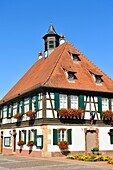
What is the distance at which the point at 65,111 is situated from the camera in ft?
80.9

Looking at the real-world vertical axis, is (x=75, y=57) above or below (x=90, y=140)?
above

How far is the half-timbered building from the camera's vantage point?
2450 cm

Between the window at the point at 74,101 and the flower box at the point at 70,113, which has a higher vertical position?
the window at the point at 74,101

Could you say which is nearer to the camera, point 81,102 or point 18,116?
point 81,102

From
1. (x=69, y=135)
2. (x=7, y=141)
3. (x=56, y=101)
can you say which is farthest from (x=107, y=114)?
(x=7, y=141)

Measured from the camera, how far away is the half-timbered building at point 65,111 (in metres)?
24.5

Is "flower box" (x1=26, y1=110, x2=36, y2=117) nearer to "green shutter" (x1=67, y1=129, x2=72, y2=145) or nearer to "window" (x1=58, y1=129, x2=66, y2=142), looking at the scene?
"window" (x1=58, y1=129, x2=66, y2=142)

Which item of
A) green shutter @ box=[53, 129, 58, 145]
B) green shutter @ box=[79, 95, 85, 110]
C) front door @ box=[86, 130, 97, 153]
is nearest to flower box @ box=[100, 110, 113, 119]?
front door @ box=[86, 130, 97, 153]

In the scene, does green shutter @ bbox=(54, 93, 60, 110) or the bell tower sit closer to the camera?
green shutter @ bbox=(54, 93, 60, 110)

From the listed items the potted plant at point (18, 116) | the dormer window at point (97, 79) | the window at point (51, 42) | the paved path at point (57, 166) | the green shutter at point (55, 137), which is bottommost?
the paved path at point (57, 166)

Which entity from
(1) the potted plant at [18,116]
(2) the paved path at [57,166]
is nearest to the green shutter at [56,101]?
(1) the potted plant at [18,116]

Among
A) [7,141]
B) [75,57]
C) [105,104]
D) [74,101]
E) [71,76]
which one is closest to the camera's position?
[74,101]

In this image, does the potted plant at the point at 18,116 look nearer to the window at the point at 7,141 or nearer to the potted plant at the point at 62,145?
the window at the point at 7,141

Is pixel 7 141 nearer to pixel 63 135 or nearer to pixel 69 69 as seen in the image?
pixel 63 135
